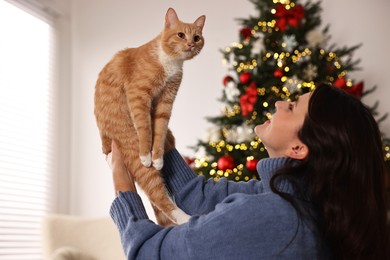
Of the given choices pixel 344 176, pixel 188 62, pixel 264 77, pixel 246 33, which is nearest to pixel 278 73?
pixel 264 77

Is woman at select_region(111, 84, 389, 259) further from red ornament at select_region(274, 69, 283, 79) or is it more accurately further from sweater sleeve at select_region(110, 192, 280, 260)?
red ornament at select_region(274, 69, 283, 79)

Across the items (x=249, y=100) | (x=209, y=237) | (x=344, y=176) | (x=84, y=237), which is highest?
(x=249, y=100)

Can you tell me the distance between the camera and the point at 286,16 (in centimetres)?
326

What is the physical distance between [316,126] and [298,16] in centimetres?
227

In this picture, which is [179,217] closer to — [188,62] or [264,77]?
[264,77]

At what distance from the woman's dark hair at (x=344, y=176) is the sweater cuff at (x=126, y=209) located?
1.08 ft

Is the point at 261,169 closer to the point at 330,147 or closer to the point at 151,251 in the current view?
the point at 330,147

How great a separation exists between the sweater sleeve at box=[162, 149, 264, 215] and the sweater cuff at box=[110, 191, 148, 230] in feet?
0.60

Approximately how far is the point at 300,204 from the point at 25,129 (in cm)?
289

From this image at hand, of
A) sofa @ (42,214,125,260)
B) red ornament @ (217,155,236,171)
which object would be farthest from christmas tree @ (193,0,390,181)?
sofa @ (42,214,125,260)

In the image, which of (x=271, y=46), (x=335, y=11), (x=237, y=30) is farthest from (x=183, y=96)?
(x=335, y=11)

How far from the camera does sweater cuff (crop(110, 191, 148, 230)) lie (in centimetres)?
114

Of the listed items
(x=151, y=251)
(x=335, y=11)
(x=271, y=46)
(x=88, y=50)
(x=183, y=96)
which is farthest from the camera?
(x=88, y=50)

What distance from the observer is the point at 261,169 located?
1.24 m
